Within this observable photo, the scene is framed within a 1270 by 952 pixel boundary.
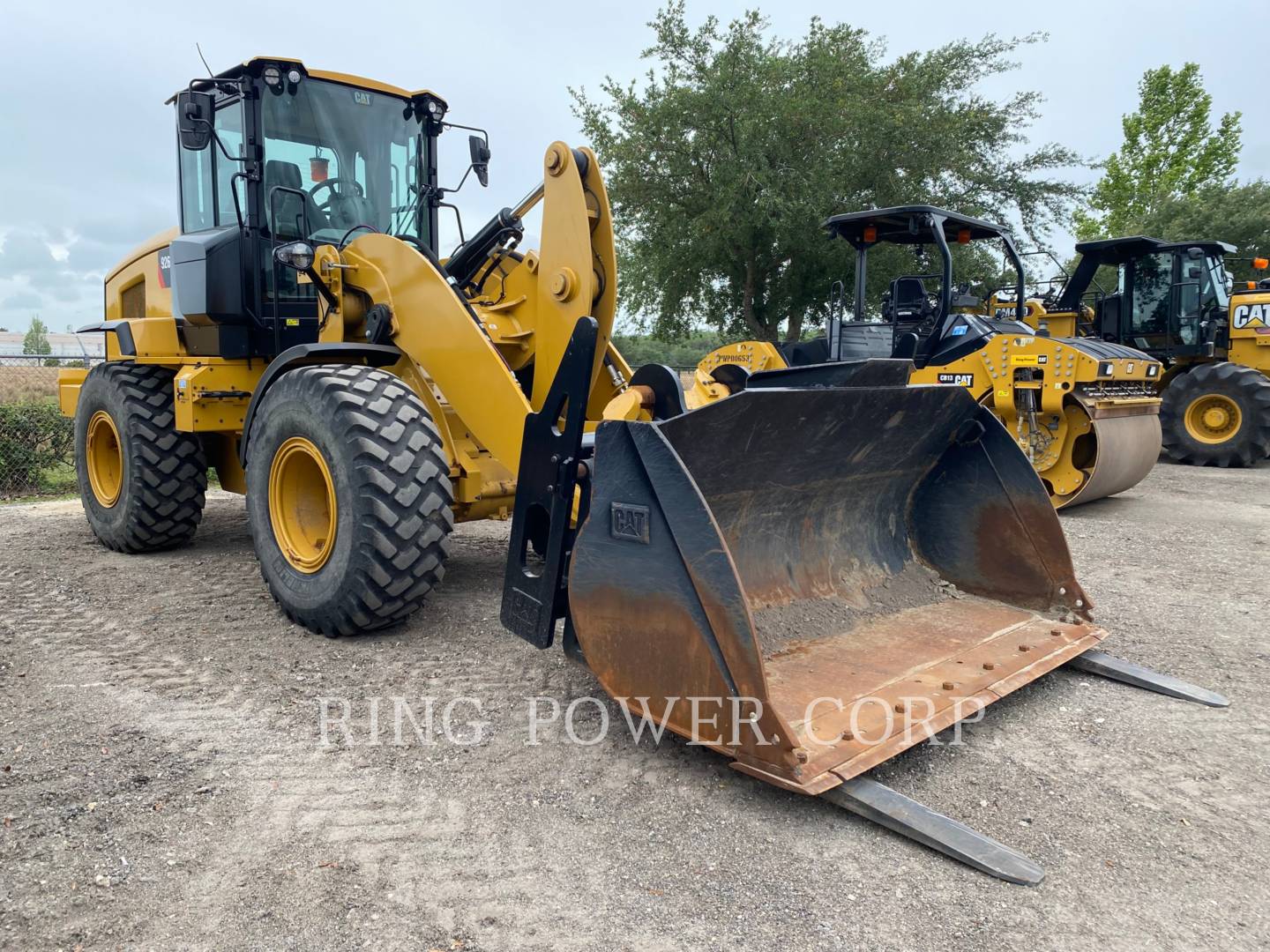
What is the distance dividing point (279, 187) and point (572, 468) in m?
2.92

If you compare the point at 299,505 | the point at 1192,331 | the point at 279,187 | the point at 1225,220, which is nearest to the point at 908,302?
the point at 1192,331

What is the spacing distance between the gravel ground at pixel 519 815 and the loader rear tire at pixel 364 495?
0.75 feet

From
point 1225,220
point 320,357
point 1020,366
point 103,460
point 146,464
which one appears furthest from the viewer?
point 1225,220

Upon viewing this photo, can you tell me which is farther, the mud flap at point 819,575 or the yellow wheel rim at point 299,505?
the yellow wheel rim at point 299,505

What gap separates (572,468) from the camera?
131 inches

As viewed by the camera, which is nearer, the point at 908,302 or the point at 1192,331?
the point at 908,302

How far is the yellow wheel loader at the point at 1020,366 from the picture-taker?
780cm

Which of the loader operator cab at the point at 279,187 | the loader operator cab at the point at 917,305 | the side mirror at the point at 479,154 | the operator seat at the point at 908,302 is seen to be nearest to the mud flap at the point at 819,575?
the loader operator cab at the point at 279,187

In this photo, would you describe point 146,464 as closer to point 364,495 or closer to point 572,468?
point 364,495

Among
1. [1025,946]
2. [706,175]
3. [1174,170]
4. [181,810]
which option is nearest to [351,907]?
[181,810]

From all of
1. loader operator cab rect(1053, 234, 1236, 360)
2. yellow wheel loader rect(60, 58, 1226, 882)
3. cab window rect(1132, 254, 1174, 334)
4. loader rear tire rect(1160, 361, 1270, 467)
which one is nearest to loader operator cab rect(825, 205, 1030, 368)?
loader operator cab rect(1053, 234, 1236, 360)

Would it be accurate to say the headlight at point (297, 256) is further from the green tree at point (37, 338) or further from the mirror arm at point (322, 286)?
the green tree at point (37, 338)

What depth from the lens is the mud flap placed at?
2.72 meters

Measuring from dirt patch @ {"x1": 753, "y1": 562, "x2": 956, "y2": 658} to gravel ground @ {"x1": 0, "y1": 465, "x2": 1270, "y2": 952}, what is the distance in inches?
23.6
